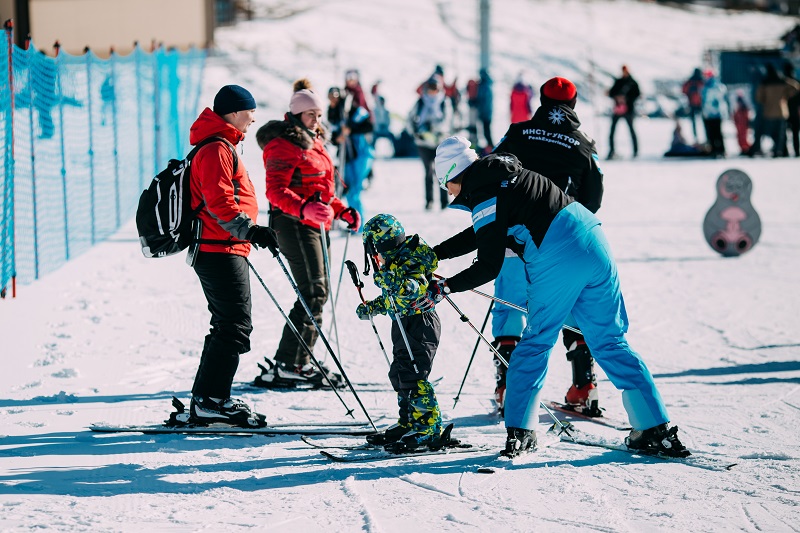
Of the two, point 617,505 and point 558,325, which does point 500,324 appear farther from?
point 617,505

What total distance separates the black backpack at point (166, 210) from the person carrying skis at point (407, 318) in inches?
37.7

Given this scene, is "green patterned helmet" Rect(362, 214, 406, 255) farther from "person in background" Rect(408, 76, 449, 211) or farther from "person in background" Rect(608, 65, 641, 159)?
"person in background" Rect(608, 65, 641, 159)

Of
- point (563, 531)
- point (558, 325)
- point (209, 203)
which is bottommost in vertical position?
point (563, 531)

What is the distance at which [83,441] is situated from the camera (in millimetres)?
5535

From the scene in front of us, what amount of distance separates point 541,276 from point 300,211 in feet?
6.17

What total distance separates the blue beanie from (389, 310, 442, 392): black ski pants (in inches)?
54.3

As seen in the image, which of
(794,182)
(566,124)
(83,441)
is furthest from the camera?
(794,182)

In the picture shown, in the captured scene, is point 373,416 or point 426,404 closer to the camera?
point 426,404

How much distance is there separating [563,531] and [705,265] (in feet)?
24.9

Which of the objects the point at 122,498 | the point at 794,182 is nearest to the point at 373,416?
the point at 122,498

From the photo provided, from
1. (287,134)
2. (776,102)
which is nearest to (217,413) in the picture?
(287,134)

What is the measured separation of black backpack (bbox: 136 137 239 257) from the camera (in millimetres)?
5469

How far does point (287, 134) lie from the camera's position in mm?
6621

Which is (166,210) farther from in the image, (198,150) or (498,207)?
(498,207)
